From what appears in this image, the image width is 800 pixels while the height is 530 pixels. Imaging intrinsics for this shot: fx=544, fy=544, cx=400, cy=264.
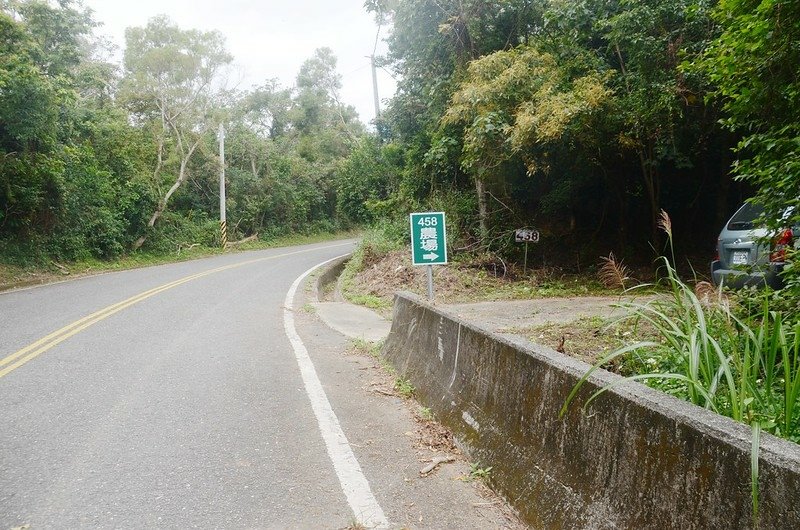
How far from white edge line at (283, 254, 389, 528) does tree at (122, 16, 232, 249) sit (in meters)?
22.4

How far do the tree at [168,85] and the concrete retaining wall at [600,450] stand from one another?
24.9m

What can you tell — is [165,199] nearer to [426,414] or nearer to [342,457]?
[426,414]

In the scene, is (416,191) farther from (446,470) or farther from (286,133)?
(286,133)

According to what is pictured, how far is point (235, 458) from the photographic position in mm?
4074

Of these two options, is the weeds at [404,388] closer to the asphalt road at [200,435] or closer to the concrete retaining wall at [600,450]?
the asphalt road at [200,435]

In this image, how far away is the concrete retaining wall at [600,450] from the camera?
193 cm

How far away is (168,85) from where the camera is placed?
2744 centimetres

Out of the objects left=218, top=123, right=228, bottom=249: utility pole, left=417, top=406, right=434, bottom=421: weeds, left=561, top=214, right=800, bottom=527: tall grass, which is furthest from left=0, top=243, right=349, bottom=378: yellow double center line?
left=218, top=123, right=228, bottom=249: utility pole

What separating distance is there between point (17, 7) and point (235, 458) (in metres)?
21.4

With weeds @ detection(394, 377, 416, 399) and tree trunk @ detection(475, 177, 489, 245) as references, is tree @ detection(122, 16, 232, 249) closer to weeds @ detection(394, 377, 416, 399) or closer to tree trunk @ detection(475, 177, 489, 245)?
tree trunk @ detection(475, 177, 489, 245)

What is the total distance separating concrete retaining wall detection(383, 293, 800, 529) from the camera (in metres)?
1.93

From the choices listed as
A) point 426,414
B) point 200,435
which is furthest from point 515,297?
point 200,435

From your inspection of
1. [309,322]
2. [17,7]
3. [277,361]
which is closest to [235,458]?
[277,361]

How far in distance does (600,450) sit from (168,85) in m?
29.6
